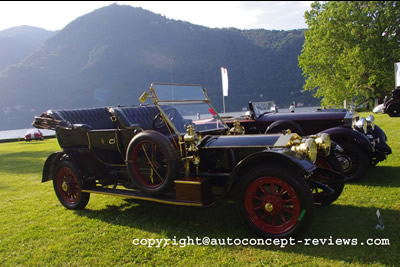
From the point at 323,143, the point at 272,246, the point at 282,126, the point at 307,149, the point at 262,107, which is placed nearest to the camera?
the point at 272,246

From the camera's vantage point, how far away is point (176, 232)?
11.8 feet

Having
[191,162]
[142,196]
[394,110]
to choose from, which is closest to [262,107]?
[191,162]

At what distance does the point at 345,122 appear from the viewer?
20.1ft

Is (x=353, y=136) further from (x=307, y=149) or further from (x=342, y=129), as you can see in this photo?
(x=307, y=149)

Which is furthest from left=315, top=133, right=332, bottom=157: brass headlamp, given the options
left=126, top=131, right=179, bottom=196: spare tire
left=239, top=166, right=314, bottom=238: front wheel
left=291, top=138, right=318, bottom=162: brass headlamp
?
left=126, top=131, right=179, bottom=196: spare tire

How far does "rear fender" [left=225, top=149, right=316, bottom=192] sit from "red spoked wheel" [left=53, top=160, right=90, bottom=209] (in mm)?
2536

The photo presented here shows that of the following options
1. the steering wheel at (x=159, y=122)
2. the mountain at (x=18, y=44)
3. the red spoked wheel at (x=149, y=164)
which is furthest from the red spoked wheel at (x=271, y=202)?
the mountain at (x=18, y=44)

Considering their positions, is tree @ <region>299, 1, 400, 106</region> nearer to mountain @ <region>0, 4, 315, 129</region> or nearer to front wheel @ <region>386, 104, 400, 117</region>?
front wheel @ <region>386, 104, 400, 117</region>

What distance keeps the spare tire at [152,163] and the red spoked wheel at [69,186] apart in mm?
1191

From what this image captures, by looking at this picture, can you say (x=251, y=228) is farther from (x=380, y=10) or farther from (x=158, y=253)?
(x=380, y=10)

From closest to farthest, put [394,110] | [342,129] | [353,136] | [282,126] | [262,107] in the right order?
[353,136] → [342,129] → [282,126] → [262,107] → [394,110]

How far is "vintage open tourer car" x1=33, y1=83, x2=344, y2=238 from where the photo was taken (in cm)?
307

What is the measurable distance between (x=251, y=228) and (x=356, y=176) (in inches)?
118

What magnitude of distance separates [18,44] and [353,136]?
181 metres
